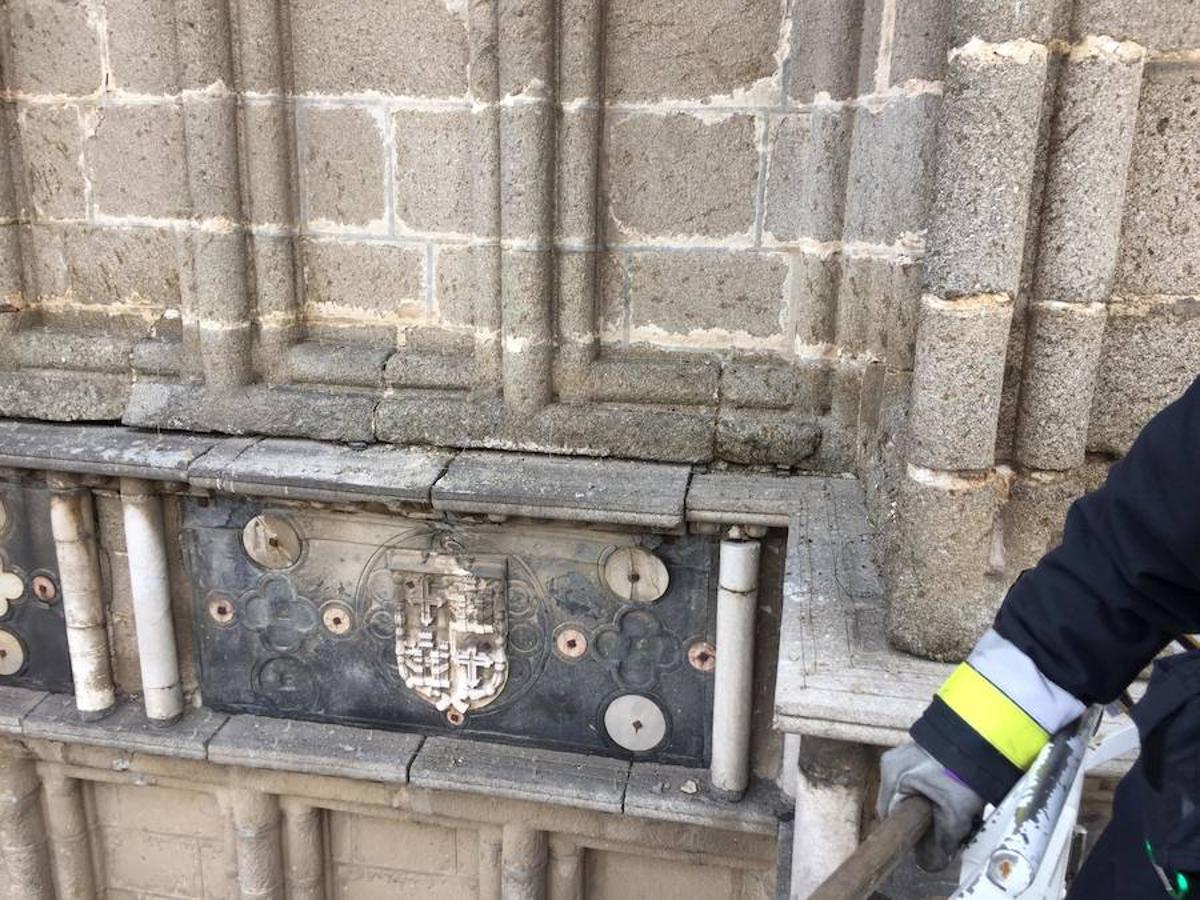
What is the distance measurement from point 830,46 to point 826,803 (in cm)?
180

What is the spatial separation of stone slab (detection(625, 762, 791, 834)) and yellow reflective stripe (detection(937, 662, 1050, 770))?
4.97 feet

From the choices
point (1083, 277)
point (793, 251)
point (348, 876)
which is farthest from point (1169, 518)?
point (348, 876)

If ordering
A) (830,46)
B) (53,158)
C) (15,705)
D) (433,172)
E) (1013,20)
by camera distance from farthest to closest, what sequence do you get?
(15,705) < (53,158) < (433,172) < (830,46) < (1013,20)

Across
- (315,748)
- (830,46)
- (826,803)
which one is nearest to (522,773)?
(315,748)

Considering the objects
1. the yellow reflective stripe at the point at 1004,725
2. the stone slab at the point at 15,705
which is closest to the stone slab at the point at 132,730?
the stone slab at the point at 15,705

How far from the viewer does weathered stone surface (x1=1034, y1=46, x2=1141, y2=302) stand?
5.15 feet

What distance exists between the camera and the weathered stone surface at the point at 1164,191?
160cm

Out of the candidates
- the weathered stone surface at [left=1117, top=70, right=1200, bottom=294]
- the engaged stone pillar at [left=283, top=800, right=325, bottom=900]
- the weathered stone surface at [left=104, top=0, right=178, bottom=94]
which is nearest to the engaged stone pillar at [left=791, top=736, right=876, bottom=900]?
the weathered stone surface at [left=1117, top=70, right=1200, bottom=294]

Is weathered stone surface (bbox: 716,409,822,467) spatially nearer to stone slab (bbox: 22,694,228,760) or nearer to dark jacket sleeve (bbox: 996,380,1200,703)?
dark jacket sleeve (bbox: 996,380,1200,703)

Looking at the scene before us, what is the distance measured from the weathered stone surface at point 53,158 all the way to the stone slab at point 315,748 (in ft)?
5.64

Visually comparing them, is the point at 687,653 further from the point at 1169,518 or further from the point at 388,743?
the point at 1169,518

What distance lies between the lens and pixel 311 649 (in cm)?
294

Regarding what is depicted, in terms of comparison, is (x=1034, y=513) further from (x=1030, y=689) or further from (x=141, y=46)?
(x=141, y=46)

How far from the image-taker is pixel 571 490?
2.51m
